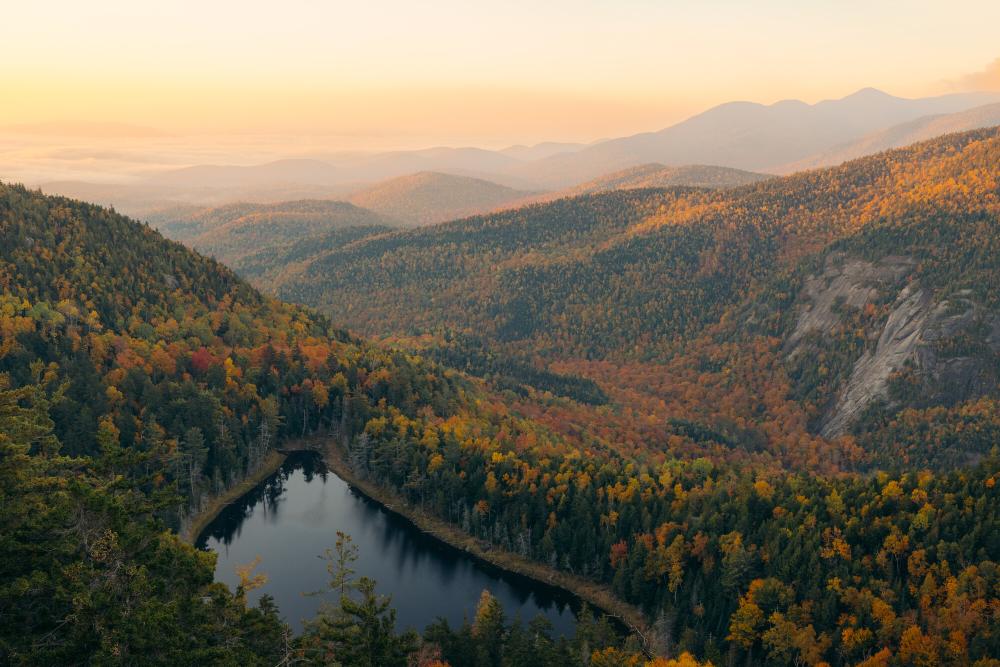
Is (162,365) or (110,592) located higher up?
(110,592)

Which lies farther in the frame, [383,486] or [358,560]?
[383,486]

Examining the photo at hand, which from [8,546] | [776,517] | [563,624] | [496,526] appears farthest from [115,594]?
[776,517]

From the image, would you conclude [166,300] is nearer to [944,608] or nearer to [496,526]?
[496,526]

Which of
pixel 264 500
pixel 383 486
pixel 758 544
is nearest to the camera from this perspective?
pixel 758 544

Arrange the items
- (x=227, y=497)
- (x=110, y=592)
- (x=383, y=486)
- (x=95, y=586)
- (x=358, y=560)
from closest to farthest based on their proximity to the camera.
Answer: (x=110, y=592), (x=95, y=586), (x=358, y=560), (x=227, y=497), (x=383, y=486)

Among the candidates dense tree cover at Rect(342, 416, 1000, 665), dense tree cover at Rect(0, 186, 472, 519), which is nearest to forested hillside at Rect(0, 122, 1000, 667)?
dense tree cover at Rect(342, 416, 1000, 665)

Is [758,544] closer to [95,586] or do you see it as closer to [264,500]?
[95,586]

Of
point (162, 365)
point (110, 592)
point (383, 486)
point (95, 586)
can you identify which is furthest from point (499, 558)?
point (110, 592)

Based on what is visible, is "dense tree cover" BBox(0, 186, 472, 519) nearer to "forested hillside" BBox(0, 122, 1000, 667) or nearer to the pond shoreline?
"forested hillside" BBox(0, 122, 1000, 667)
